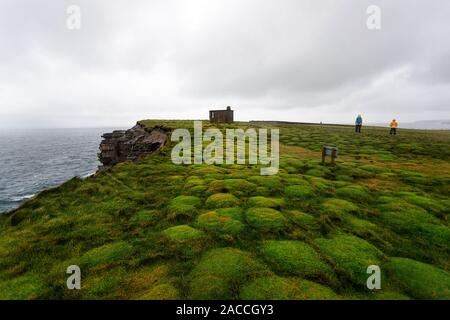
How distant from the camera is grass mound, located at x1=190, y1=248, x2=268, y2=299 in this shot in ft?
16.0

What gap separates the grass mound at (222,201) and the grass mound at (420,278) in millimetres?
5437

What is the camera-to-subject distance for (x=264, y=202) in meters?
9.62

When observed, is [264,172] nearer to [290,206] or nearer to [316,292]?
[290,206]

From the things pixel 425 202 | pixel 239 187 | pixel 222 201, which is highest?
pixel 239 187

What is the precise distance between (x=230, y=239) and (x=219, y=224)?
1.00 metres

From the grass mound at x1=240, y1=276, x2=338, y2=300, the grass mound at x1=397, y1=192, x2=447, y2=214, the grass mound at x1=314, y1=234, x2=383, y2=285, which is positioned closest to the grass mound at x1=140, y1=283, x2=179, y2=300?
the grass mound at x1=240, y1=276, x2=338, y2=300

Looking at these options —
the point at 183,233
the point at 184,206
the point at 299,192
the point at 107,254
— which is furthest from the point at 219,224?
the point at 299,192

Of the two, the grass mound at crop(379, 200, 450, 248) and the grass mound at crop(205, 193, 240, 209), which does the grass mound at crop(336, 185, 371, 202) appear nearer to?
the grass mound at crop(379, 200, 450, 248)

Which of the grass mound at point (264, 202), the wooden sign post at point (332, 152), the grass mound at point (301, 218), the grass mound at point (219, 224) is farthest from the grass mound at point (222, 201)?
the wooden sign post at point (332, 152)

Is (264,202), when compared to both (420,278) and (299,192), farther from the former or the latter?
(420,278)

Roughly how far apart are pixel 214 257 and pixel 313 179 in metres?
8.83

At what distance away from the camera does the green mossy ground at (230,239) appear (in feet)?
16.8

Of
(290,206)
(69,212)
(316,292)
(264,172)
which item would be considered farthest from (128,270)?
(264,172)

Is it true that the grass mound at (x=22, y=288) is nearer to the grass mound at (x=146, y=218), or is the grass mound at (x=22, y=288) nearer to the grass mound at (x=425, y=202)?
the grass mound at (x=146, y=218)
